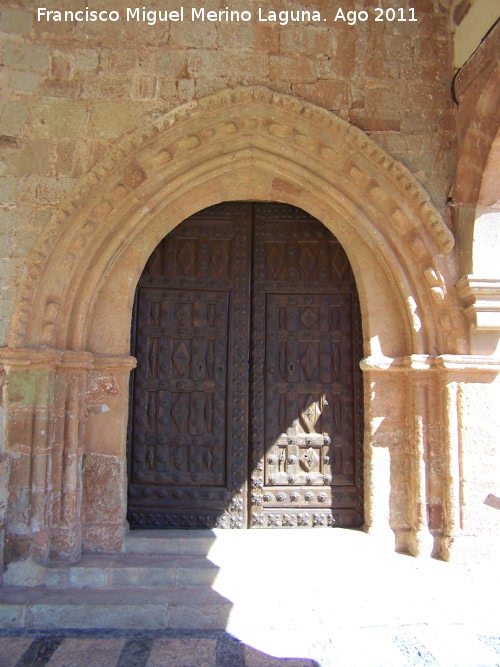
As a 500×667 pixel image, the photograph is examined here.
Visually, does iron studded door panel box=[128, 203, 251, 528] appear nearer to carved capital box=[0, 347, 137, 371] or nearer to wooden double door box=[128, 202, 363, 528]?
wooden double door box=[128, 202, 363, 528]

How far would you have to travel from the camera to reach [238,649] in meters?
2.58

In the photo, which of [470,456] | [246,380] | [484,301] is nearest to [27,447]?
[246,380]

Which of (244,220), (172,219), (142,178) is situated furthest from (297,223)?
(142,178)

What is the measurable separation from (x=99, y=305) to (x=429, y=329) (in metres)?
2.10

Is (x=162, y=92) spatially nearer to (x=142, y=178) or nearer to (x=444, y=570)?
(x=142, y=178)

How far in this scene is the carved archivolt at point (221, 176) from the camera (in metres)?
3.21

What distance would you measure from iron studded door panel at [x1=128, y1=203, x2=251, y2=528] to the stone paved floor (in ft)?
2.95

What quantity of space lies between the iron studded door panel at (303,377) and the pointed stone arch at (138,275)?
253 mm

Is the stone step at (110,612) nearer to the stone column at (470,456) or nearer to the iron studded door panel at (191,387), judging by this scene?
the iron studded door panel at (191,387)

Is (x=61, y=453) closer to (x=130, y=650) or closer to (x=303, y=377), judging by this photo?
(x=130, y=650)

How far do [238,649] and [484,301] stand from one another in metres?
2.35

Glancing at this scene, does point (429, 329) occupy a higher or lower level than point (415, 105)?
lower

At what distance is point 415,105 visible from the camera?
345 cm

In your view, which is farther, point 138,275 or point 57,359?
point 138,275
